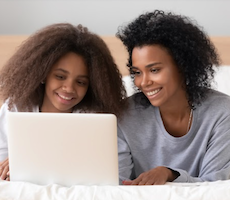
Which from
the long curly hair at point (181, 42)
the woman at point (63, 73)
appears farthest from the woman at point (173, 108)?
the woman at point (63, 73)

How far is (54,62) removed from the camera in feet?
5.59

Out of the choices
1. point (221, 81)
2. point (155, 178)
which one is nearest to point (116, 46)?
point (221, 81)

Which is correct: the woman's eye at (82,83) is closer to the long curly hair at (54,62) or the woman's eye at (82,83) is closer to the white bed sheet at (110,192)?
the long curly hair at (54,62)

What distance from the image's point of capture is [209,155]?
1734 mm

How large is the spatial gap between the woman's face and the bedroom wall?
1.05 m

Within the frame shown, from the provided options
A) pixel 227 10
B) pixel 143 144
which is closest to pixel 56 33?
pixel 143 144

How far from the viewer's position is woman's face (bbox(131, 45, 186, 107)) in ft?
5.59

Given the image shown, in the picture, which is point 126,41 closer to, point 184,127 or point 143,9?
point 184,127

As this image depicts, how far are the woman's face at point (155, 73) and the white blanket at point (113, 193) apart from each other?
0.47m

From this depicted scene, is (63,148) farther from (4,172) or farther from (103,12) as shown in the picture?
(103,12)

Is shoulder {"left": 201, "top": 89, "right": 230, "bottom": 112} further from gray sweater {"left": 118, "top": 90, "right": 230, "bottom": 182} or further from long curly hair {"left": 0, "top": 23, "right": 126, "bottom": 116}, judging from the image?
long curly hair {"left": 0, "top": 23, "right": 126, "bottom": 116}

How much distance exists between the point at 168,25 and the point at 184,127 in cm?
37

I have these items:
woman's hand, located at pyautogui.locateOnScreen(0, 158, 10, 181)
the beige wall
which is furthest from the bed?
the beige wall

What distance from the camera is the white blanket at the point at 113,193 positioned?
128cm
